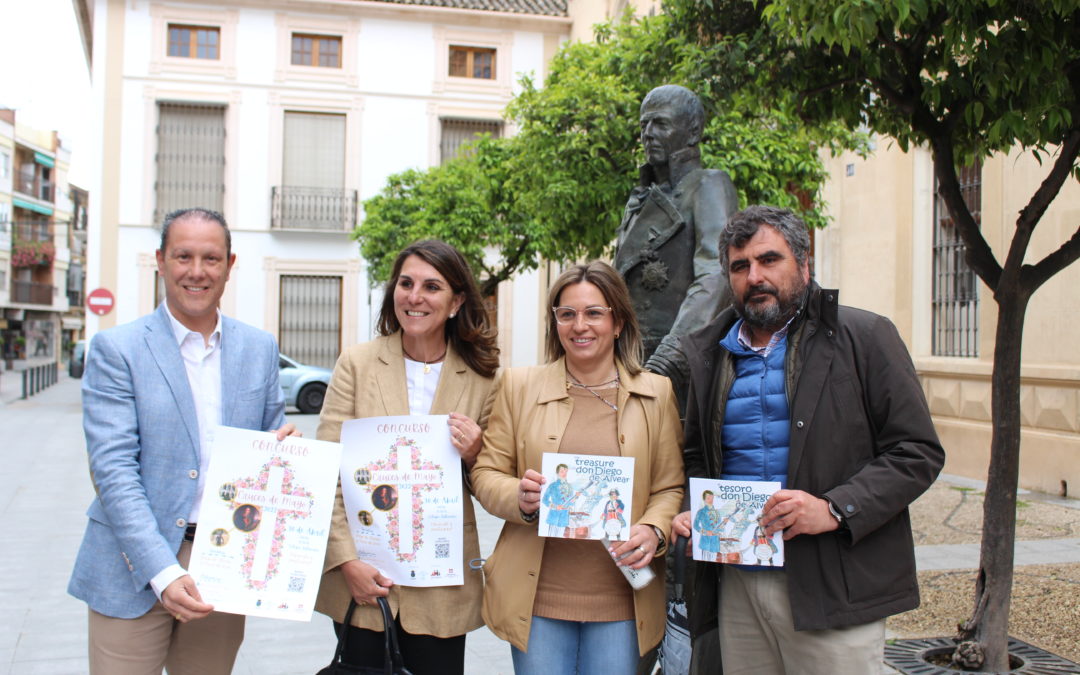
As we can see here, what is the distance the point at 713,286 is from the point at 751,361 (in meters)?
1.17

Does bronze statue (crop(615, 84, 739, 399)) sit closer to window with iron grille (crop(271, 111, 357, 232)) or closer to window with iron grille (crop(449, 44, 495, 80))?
window with iron grille (crop(271, 111, 357, 232))

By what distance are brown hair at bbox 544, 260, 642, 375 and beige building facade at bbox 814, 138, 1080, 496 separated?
7.54 meters

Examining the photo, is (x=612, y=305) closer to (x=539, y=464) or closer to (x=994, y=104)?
(x=539, y=464)

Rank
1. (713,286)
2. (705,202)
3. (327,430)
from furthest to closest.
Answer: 1. (705,202)
2. (713,286)
3. (327,430)

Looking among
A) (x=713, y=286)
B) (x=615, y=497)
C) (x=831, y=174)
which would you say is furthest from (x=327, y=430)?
(x=831, y=174)

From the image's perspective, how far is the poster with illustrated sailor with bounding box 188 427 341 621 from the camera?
236cm

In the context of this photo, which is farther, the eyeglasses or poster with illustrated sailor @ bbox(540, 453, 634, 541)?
the eyeglasses

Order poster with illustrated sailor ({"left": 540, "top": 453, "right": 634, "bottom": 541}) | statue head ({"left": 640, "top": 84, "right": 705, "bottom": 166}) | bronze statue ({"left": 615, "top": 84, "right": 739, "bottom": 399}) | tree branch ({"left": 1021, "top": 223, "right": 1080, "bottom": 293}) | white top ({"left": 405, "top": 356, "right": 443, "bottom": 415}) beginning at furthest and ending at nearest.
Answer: tree branch ({"left": 1021, "top": 223, "right": 1080, "bottom": 293}) → statue head ({"left": 640, "top": 84, "right": 705, "bottom": 166}) → bronze statue ({"left": 615, "top": 84, "right": 739, "bottom": 399}) → white top ({"left": 405, "top": 356, "right": 443, "bottom": 415}) → poster with illustrated sailor ({"left": 540, "top": 453, "right": 634, "bottom": 541})

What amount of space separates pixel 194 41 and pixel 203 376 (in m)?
26.5

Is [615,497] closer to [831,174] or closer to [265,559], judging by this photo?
[265,559]

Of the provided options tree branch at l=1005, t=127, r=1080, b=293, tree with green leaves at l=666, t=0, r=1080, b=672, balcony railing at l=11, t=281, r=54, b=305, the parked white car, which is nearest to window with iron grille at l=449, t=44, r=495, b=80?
the parked white car

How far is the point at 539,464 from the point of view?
259 centimetres

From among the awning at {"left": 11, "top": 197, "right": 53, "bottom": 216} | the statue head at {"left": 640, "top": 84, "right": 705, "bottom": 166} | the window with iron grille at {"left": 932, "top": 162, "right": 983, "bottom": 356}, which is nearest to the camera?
the statue head at {"left": 640, "top": 84, "right": 705, "bottom": 166}

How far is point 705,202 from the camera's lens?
389cm
